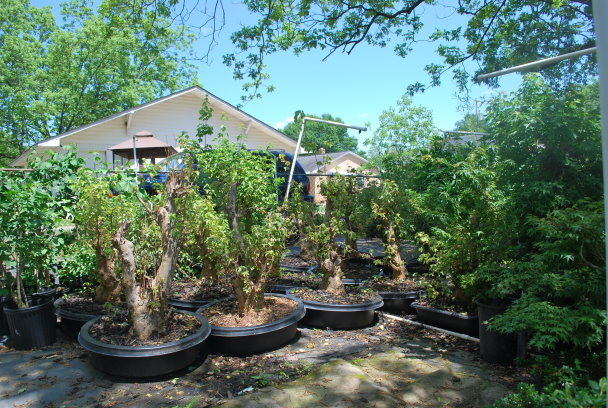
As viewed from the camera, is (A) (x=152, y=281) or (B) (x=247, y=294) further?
(B) (x=247, y=294)

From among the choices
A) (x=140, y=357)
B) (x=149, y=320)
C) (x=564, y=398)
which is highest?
(x=149, y=320)

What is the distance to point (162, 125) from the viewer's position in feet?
47.5

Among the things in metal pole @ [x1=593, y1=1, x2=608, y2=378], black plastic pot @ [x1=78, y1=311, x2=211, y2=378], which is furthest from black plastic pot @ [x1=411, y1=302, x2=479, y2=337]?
metal pole @ [x1=593, y1=1, x2=608, y2=378]

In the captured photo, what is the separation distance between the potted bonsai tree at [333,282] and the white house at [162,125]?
7.68 meters

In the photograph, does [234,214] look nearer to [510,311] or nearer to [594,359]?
[510,311]

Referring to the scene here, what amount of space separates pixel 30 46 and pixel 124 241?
79.5ft

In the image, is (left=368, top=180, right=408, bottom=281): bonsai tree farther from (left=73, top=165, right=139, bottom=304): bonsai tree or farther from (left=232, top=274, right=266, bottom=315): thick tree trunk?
(left=73, top=165, right=139, bottom=304): bonsai tree

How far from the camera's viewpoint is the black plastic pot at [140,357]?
324cm

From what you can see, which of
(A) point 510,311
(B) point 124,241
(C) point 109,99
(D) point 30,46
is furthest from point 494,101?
(D) point 30,46

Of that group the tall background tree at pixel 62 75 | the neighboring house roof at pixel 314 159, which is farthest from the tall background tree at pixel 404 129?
the tall background tree at pixel 62 75

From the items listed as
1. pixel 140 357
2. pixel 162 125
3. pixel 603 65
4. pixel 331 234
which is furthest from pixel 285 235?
pixel 162 125

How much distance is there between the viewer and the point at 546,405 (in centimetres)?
196

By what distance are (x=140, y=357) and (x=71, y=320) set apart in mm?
1455

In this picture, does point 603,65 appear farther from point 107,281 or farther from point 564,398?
point 107,281
